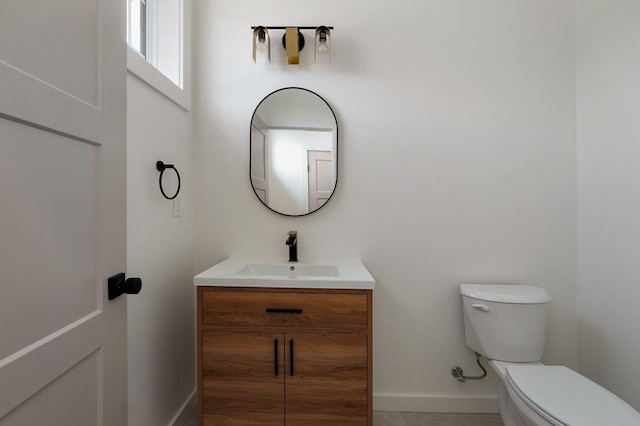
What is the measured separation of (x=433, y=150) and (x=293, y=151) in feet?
2.78

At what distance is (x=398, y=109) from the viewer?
5.83 feet

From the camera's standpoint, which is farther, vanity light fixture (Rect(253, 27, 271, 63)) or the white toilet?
vanity light fixture (Rect(253, 27, 271, 63))

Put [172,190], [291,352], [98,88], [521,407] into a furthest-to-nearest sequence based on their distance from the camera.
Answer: [172,190], [291,352], [521,407], [98,88]

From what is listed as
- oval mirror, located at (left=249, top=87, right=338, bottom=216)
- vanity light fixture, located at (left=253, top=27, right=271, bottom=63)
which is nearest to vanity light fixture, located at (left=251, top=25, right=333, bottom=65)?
vanity light fixture, located at (left=253, top=27, right=271, bottom=63)

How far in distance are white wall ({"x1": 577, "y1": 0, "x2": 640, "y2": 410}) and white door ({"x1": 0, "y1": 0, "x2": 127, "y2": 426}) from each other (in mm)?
2144

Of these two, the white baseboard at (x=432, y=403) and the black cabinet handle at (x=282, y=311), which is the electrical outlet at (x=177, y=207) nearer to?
the black cabinet handle at (x=282, y=311)

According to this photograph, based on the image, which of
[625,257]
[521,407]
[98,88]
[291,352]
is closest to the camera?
[98,88]

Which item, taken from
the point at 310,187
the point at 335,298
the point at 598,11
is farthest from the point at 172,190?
the point at 598,11

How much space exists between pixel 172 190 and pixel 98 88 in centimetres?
86

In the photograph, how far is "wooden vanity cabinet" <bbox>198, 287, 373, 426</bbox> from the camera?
132cm

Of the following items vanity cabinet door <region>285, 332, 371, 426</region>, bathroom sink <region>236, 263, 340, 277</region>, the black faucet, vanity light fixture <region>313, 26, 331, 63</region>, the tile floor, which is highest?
vanity light fixture <region>313, 26, 331, 63</region>

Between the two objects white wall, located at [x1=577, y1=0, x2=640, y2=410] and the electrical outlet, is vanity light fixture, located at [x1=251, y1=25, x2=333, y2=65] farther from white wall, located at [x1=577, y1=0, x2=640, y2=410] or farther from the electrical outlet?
white wall, located at [x1=577, y1=0, x2=640, y2=410]

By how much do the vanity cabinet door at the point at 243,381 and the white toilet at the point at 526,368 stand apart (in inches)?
39.8

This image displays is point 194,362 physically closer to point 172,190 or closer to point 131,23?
point 172,190
